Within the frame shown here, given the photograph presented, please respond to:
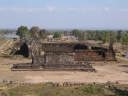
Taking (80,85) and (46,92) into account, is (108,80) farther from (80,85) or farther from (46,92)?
(46,92)

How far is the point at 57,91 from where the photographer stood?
98.8 feet

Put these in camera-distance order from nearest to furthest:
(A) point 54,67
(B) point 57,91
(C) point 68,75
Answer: (B) point 57,91 → (C) point 68,75 → (A) point 54,67

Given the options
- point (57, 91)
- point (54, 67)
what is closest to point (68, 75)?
point (54, 67)

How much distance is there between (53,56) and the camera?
4666 cm

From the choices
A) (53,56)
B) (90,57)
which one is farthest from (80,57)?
(53,56)

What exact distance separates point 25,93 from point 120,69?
19.6m

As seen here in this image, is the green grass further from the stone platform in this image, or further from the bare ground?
the stone platform

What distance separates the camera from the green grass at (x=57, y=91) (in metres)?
29.2

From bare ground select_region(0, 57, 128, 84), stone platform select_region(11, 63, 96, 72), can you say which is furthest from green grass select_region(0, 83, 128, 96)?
stone platform select_region(11, 63, 96, 72)

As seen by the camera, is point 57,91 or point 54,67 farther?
point 54,67

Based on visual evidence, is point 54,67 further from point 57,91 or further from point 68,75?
point 57,91

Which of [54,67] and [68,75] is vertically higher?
[54,67]

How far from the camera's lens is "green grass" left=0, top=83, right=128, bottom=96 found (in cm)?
2922

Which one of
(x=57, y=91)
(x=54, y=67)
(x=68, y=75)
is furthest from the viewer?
(x=54, y=67)
